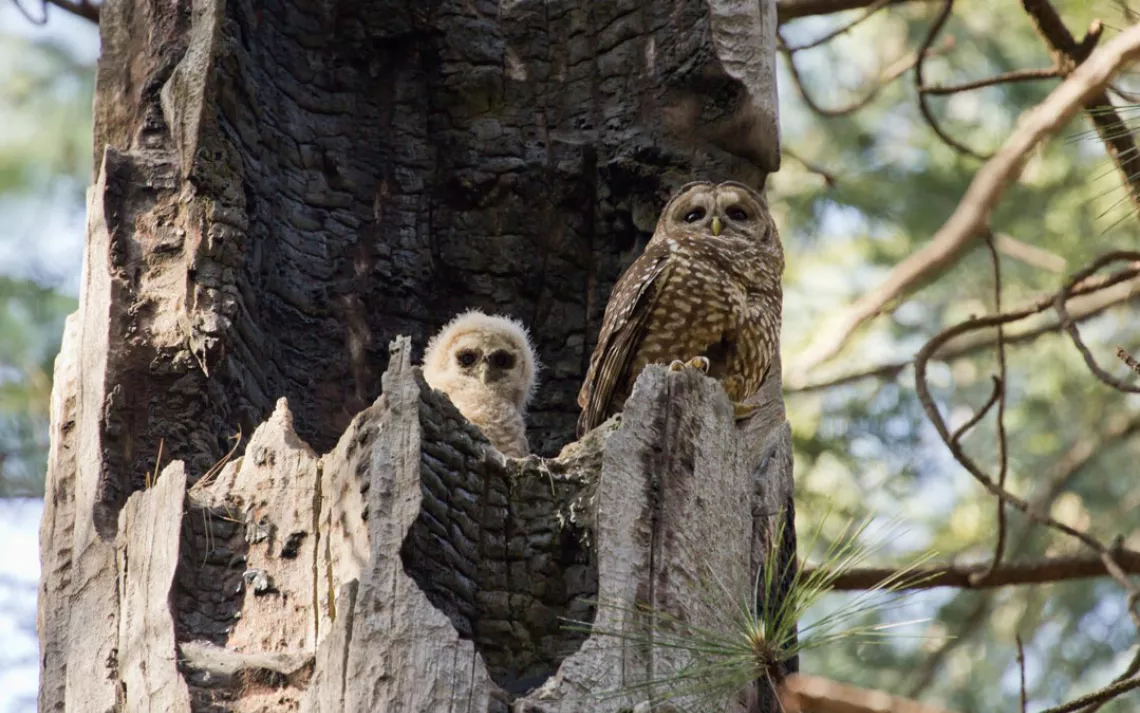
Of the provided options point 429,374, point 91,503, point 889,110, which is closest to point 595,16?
point 429,374

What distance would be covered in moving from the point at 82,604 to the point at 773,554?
1355 mm

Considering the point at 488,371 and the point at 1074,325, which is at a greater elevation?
the point at 1074,325

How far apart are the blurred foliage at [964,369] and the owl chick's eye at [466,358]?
2.69 meters

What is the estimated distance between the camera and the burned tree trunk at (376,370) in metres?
2.71

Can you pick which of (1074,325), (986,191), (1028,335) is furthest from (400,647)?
(1028,335)

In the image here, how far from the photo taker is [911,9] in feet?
31.0

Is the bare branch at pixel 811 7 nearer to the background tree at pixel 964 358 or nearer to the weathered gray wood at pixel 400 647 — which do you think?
the background tree at pixel 964 358

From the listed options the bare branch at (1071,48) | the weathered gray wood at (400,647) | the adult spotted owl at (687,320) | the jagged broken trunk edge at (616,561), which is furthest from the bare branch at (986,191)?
the weathered gray wood at (400,647)

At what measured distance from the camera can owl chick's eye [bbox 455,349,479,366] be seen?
4367 mm

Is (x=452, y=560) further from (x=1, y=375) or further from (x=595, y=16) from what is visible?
(x=1, y=375)

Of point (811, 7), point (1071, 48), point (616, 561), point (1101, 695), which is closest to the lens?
point (616, 561)

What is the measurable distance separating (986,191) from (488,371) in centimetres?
203

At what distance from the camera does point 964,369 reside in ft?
32.0

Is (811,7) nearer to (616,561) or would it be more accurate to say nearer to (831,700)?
(616,561)
